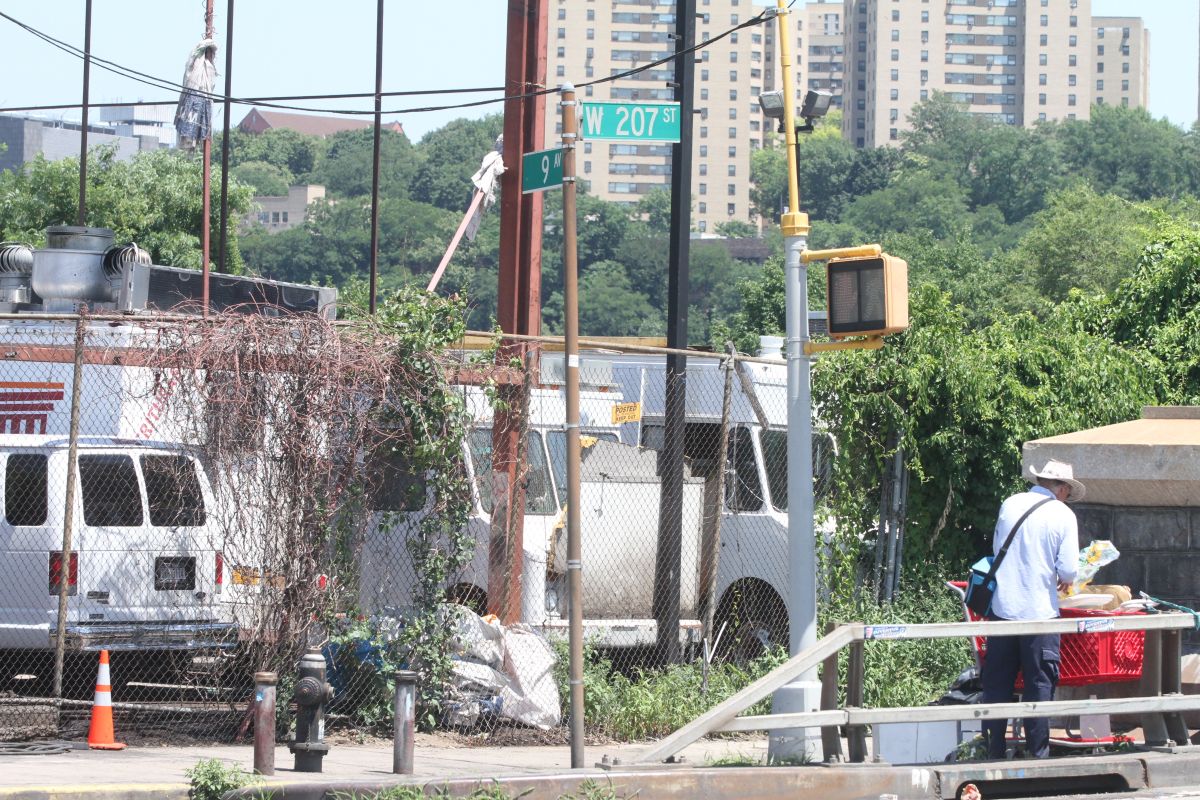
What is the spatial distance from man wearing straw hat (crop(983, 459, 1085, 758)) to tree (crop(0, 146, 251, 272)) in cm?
3715

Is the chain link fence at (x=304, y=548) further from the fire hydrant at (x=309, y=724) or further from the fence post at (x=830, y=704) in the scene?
the fence post at (x=830, y=704)

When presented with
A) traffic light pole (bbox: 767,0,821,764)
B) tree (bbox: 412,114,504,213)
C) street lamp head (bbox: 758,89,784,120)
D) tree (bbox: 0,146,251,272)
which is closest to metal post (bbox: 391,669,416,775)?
traffic light pole (bbox: 767,0,821,764)

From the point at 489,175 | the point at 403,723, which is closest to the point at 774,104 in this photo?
the point at 489,175

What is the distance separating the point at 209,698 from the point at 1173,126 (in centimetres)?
17858

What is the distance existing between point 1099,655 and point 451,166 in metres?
156

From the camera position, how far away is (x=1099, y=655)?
8664 millimetres

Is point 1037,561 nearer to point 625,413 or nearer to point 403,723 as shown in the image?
point 403,723

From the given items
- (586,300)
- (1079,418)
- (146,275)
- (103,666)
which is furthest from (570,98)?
(586,300)

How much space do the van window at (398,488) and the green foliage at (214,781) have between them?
260 cm

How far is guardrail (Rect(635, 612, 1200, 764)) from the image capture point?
7.78 meters

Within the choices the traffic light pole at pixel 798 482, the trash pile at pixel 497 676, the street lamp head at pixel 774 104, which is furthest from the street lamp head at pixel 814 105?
the trash pile at pixel 497 676

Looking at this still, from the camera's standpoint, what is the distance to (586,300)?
13762cm

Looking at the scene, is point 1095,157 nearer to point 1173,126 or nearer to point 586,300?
point 1173,126

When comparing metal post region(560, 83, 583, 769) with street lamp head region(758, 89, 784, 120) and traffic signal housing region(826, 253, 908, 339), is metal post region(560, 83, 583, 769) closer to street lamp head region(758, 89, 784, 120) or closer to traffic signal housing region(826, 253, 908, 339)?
traffic signal housing region(826, 253, 908, 339)
